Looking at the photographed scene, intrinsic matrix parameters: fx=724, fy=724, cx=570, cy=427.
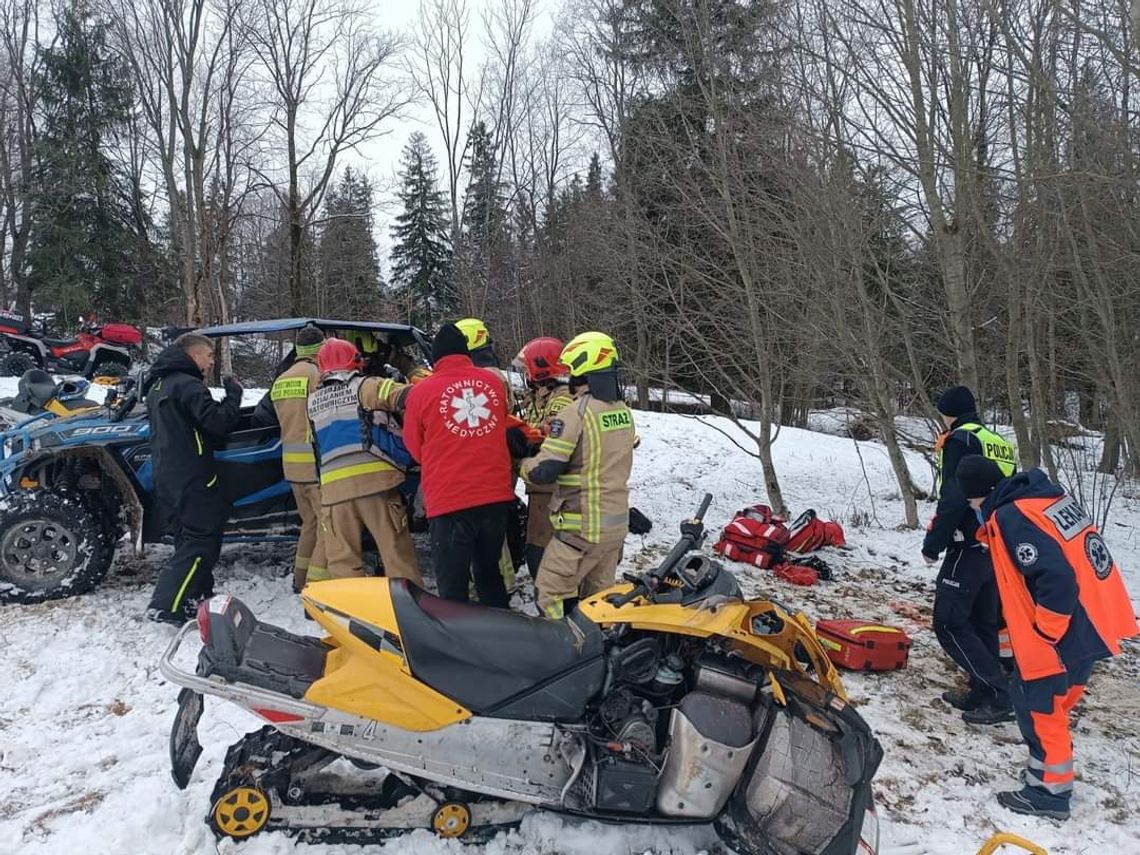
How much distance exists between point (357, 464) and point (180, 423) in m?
1.33

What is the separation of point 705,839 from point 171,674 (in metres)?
2.18

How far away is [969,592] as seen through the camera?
446 centimetres

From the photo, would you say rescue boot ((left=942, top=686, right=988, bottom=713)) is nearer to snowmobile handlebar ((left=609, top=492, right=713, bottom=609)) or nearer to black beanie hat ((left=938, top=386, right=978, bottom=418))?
black beanie hat ((left=938, top=386, right=978, bottom=418))

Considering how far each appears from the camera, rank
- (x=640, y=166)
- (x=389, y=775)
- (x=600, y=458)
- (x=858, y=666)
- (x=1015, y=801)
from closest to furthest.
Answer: (x=389, y=775) → (x=1015, y=801) → (x=600, y=458) → (x=858, y=666) → (x=640, y=166)

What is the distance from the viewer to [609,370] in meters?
4.28

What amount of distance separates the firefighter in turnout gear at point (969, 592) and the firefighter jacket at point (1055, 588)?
822 mm

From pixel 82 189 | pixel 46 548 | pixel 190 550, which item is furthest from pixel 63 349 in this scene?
pixel 190 550

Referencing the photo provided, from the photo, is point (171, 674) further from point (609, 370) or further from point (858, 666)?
point (858, 666)

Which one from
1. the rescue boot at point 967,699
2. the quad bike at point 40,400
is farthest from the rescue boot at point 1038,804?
the quad bike at point 40,400

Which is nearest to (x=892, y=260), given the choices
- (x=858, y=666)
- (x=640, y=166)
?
(x=640, y=166)

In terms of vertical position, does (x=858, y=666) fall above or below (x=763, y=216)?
below

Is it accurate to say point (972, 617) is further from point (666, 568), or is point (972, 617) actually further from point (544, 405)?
point (544, 405)

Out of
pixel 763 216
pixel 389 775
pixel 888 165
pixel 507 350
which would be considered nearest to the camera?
pixel 389 775

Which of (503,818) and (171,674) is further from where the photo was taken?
(503,818)
